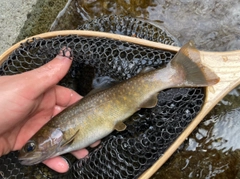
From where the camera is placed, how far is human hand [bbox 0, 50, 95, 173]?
1.85 meters

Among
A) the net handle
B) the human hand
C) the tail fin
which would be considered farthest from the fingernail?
the tail fin

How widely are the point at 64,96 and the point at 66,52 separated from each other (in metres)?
0.41

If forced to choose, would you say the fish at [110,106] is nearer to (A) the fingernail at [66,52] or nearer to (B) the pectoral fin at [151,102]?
(B) the pectoral fin at [151,102]

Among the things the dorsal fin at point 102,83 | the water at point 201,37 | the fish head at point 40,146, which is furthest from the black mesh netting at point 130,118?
the water at point 201,37

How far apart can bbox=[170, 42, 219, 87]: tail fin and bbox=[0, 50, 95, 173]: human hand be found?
0.64 m

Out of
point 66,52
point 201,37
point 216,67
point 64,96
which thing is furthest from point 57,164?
point 201,37

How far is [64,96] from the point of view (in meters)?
2.24

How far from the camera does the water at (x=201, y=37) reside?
7.40ft

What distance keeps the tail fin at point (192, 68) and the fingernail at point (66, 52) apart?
596 millimetres

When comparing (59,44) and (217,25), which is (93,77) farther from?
(217,25)

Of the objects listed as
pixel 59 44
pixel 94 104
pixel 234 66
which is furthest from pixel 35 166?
pixel 234 66

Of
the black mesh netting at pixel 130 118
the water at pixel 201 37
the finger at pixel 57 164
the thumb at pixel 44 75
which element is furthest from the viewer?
the water at pixel 201 37

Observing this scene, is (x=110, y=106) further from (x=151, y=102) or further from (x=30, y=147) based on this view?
(x=30, y=147)

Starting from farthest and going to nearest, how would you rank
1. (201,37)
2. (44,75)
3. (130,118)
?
1. (201,37)
2. (130,118)
3. (44,75)
